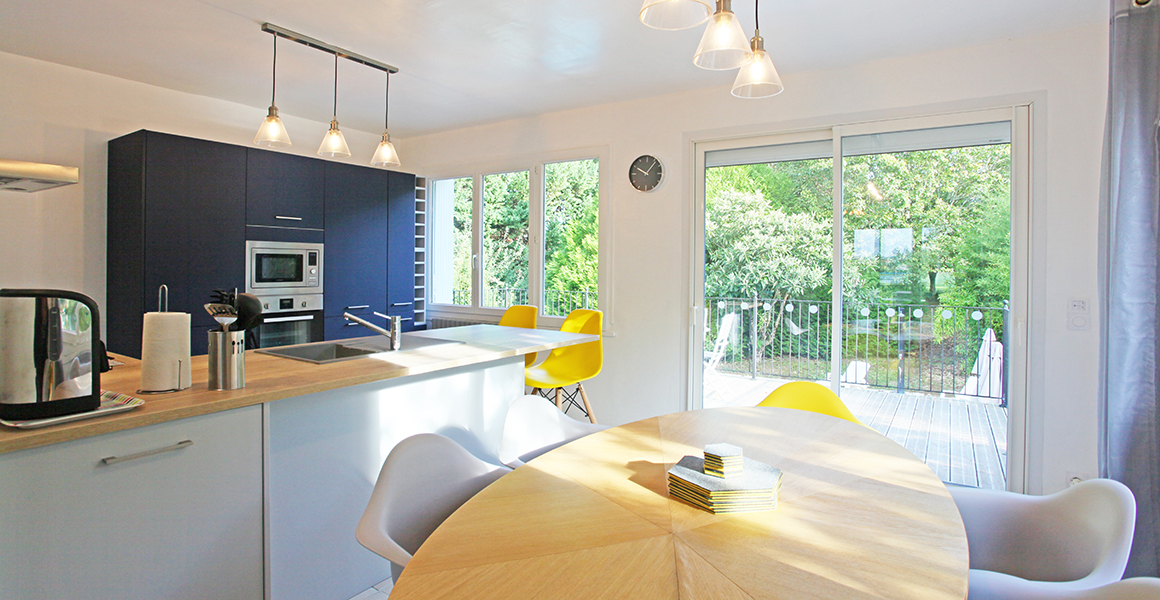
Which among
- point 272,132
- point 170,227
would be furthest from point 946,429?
point 170,227

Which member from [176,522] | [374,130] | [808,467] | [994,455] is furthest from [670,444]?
[374,130]

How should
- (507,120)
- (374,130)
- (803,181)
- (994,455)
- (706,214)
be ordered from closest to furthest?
1. (994,455)
2. (803,181)
3. (706,214)
4. (507,120)
5. (374,130)

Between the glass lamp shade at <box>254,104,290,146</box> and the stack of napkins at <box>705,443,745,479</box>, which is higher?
the glass lamp shade at <box>254,104,290,146</box>

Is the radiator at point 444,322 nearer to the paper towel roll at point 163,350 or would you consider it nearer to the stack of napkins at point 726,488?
the paper towel roll at point 163,350

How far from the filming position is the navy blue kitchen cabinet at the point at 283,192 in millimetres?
3967

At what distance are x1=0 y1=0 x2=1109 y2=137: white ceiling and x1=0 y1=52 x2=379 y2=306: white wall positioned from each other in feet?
0.41

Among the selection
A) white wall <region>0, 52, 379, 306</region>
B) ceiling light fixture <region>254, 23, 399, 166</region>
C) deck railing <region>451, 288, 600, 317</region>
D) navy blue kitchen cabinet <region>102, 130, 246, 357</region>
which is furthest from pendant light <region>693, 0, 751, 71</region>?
white wall <region>0, 52, 379, 306</region>

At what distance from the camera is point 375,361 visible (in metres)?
2.26

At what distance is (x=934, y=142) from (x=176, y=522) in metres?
3.91

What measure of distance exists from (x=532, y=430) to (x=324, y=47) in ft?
8.34

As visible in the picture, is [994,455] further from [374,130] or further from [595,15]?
[374,130]

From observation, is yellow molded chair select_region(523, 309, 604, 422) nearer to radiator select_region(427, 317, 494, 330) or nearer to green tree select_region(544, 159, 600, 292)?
green tree select_region(544, 159, 600, 292)

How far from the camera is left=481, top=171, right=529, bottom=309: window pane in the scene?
484cm

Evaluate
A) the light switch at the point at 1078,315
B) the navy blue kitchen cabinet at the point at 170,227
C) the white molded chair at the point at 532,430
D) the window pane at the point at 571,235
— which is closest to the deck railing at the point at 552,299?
the window pane at the point at 571,235
